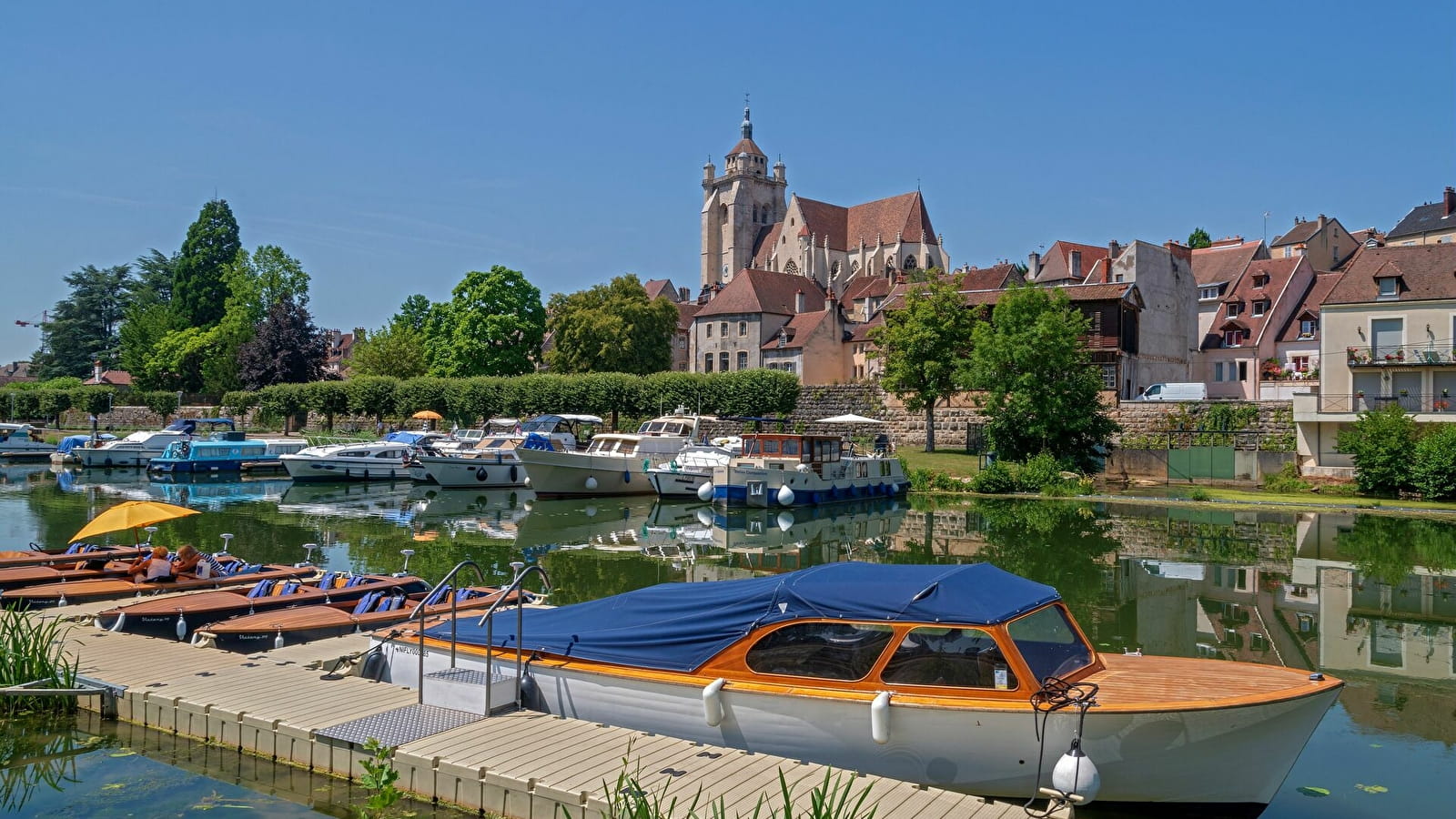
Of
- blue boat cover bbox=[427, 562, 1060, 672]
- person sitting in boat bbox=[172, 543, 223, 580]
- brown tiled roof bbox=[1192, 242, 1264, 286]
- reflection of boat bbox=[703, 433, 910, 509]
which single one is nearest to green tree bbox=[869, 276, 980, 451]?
reflection of boat bbox=[703, 433, 910, 509]

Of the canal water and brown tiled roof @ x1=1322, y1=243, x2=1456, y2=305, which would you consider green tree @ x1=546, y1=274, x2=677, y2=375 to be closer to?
the canal water

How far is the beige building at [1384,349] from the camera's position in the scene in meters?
40.2

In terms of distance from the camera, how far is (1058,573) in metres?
21.8

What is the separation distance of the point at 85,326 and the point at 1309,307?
112 m

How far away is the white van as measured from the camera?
51875mm

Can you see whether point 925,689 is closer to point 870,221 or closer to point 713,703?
point 713,703

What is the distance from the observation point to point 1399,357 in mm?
40594

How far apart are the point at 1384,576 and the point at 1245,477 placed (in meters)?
23.6

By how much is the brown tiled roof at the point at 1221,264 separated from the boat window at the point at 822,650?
6195cm

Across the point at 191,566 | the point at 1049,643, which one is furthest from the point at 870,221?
the point at 1049,643

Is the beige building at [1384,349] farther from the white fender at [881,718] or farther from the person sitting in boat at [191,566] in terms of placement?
the person sitting in boat at [191,566]

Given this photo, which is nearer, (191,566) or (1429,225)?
(191,566)

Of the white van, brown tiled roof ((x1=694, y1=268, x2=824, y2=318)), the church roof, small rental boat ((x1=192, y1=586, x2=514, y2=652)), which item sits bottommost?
small rental boat ((x1=192, y1=586, x2=514, y2=652))

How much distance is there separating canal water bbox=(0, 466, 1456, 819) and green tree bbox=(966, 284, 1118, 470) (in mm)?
6606
